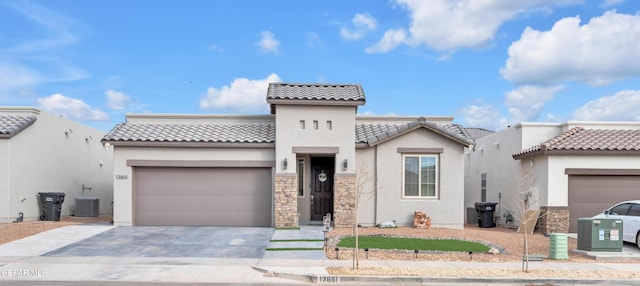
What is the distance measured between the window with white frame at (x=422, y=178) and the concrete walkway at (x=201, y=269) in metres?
6.45

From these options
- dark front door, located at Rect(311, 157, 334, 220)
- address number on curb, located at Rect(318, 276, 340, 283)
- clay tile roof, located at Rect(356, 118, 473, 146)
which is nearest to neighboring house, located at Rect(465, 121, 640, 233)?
clay tile roof, located at Rect(356, 118, 473, 146)

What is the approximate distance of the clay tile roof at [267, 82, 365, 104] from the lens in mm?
17797

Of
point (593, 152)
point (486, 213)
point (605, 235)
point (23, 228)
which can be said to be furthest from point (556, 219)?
point (23, 228)

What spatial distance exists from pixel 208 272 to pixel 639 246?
12.1 meters

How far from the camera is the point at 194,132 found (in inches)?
740

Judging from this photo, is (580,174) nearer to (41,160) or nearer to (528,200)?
(528,200)

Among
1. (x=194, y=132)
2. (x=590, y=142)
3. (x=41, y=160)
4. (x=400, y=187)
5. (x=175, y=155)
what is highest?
(x=194, y=132)

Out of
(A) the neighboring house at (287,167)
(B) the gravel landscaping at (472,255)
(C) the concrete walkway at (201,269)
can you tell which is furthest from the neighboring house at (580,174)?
(C) the concrete walkway at (201,269)

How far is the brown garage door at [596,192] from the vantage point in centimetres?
1816

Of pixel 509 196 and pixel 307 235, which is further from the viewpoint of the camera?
pixel 509 196

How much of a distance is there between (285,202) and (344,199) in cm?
206

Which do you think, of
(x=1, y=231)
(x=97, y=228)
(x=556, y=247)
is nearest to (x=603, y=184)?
(x=556, y=247)

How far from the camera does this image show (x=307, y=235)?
52.0ft

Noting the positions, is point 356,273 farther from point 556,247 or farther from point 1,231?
point 1,231
